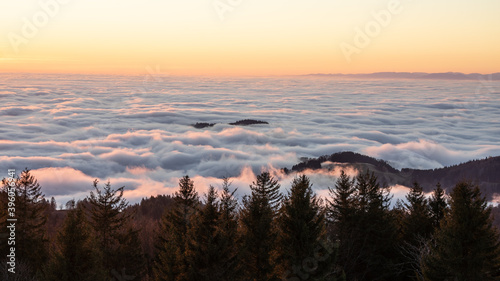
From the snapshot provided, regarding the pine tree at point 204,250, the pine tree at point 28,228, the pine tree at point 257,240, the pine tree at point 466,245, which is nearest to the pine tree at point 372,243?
the pine tree at point 466,245

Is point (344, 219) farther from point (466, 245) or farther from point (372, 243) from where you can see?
point (466, 245)

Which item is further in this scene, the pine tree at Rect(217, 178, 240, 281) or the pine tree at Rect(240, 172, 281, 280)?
the pine tree at Rect(240, 172, 281, 280)

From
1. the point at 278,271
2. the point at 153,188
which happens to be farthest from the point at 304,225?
the point at 153,188

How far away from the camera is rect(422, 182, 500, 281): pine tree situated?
71.2 feet

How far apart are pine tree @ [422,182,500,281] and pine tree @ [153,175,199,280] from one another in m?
13.3

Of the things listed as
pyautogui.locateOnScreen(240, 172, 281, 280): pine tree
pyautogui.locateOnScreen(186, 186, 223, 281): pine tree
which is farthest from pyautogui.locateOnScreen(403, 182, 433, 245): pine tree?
pyautogui.locateOnScreen(186, 186, 223, 281): pine tree

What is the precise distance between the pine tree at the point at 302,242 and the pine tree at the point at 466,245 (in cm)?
553

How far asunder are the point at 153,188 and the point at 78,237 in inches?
6269

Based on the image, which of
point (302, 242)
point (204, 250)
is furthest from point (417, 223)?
point (204, 250)

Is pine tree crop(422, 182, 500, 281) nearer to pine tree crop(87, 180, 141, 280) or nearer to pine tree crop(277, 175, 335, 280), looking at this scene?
pine tree crop(277, 175, 335, 280)

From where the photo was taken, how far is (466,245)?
2214 centimetres

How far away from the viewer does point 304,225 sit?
22891mm

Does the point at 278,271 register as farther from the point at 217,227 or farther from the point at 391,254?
the point at 391,254

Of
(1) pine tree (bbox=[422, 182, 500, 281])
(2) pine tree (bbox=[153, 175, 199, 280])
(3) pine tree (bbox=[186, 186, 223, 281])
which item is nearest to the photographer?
(1) pine tree (bbox=[422, 182, 500, 281])
